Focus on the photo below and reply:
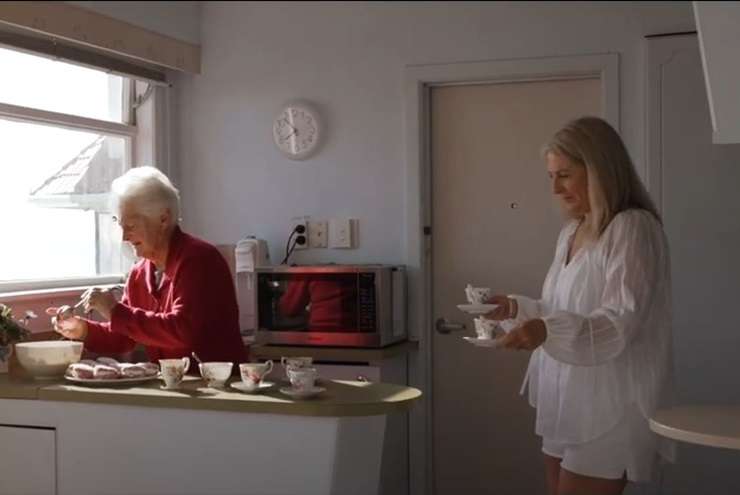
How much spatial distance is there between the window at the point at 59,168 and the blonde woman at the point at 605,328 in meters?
1.85

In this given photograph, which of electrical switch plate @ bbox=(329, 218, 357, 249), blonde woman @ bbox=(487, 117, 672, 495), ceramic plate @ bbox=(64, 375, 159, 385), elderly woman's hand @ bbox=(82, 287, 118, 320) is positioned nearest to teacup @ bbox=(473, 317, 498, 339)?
blonde woman @ bbox=(487, 117, 672, 495)

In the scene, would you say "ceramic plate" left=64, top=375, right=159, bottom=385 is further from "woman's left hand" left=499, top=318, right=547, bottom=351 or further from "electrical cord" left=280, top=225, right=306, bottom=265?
"electrical cord" left=280, top=225, right=306, bottom=265

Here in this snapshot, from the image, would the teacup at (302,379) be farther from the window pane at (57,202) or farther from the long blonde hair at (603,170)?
the window pane at (57,202)

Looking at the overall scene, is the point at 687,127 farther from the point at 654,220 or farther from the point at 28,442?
the point at 28,442

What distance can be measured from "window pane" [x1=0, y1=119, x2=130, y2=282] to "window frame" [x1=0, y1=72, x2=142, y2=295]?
0.10 feet

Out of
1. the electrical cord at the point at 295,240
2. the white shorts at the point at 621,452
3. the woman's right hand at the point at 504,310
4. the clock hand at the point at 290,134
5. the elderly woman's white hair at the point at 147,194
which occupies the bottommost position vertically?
the white shorts at the point at 621,452

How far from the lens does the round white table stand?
172 centimetres

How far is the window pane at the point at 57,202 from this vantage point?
3029 mm

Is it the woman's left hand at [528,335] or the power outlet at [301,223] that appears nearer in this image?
the woman's left hand at [528,335]

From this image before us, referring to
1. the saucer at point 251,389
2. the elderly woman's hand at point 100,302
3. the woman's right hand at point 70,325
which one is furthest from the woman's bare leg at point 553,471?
the woman's right hand at point 70,325

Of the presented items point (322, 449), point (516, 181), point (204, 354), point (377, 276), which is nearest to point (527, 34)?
point (516, 181)

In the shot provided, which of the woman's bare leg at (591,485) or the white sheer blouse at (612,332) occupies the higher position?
the white sheer blouse at (612,332)

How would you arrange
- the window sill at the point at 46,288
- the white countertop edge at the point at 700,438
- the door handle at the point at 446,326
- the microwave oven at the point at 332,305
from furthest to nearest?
1. the door handle at the point at 446,326
2. the microwave oven at the point at 332,305
3. the window sill at the point at 46,288
4. the white countertop edge at the point at 700,438

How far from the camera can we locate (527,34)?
3311 mm
